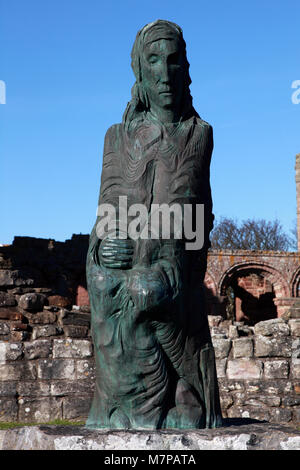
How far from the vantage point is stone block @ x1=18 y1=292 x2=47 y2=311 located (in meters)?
8.95

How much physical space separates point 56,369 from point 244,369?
210 centimetres

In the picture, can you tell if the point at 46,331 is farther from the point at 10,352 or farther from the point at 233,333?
the point at 233,333

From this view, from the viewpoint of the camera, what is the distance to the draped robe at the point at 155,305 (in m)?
4.09

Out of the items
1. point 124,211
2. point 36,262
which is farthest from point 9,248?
point 124,211

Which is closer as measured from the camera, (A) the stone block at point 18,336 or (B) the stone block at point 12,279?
(A) the stone block at point 18,336

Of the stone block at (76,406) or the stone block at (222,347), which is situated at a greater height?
the stone block at (222,347)

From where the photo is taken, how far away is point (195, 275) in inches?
172

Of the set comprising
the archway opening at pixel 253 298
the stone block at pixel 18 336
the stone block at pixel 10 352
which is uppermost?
the archway opening at pixel 253 298

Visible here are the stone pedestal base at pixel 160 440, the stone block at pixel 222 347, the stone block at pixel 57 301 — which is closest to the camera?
the stone pedestal base at pixel 160 440

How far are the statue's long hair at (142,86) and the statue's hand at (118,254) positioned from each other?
2.40ft

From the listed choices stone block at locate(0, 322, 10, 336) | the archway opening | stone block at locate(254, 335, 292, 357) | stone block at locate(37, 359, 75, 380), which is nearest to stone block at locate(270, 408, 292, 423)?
stone block at locate(254, 335, 292, 357)

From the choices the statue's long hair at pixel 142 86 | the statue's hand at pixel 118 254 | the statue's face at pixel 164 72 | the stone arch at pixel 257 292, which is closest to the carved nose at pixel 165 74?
the statue's face at pixel 164 72

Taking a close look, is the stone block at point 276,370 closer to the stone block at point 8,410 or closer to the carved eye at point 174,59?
the stone block at point 8,410

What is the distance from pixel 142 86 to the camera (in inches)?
176
